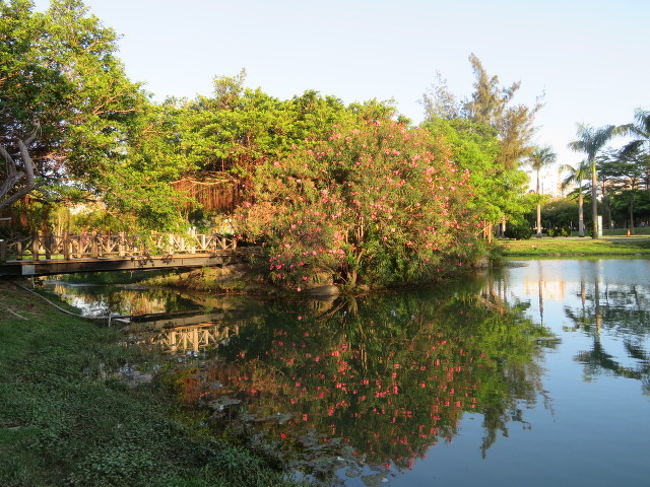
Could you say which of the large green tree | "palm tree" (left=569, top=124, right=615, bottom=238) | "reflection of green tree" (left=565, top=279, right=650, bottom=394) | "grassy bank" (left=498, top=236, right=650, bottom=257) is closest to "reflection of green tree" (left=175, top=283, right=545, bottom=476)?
"reflection of green tree" (left=565, top=279, right=650, bottom=394)

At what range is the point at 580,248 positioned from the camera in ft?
161

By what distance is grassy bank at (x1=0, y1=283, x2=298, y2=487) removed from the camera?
619 centimetres

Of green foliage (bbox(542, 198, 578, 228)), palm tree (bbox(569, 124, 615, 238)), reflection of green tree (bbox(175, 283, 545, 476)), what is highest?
palm tree (bbox(569, 124, 615, 238))

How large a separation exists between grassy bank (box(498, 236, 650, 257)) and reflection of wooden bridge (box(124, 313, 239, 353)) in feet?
128

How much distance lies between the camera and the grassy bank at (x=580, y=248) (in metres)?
47.2

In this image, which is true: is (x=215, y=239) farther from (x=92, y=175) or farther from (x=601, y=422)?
(x=601, y=422)

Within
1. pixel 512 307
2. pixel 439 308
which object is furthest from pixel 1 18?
pixel 512 307

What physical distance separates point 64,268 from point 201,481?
68.5ft

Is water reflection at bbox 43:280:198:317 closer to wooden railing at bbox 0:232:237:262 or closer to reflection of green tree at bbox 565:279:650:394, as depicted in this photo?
wooden railing at bbox 0:232:237:262

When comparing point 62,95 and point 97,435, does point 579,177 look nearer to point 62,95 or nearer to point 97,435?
point 62,95

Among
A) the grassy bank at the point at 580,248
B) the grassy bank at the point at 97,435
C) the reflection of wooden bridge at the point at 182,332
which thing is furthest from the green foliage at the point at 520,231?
the grassy bank at the point at 97,435

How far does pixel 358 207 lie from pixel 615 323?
40.9 feet

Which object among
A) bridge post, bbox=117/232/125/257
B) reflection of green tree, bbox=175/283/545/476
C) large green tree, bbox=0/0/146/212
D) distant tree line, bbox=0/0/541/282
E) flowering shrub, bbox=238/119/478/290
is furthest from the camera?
bridge post, bbox=117/232/125/257

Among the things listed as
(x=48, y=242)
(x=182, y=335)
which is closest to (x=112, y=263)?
(x=48, y=242)
